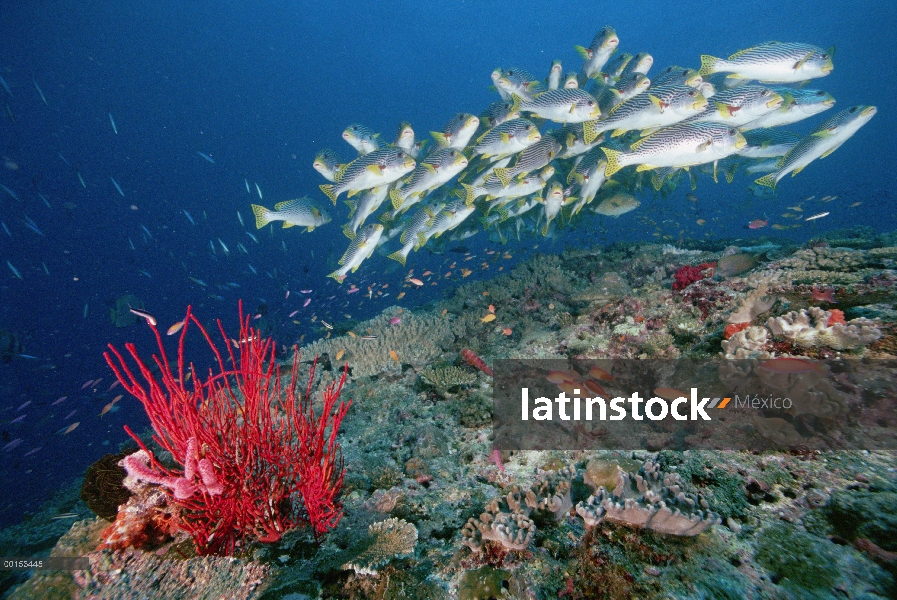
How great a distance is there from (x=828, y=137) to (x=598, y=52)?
3.96 meters

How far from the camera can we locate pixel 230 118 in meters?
82.9

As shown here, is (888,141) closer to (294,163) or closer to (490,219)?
(490,219)

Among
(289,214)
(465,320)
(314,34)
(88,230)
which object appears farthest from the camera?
(314,34)

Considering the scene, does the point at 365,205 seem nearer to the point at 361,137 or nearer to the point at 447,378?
the point at 361,137

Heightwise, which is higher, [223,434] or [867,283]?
[867,283]

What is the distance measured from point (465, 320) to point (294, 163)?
9695 centimetres

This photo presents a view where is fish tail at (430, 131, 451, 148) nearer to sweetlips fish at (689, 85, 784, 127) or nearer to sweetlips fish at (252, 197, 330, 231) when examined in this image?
sweetlips fish at (252, 197, 330, 231)

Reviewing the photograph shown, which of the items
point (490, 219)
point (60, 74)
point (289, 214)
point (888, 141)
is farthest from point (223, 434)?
point (888, 141)

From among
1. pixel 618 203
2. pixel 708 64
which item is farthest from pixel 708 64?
pixel 618 203

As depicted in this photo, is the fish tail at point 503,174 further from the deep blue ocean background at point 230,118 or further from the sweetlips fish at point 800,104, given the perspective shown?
the deep blue ocean background at point 230,118

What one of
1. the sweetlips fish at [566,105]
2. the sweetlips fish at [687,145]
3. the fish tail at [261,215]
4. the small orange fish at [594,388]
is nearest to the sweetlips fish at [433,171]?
the sweetlips fish at [566,105]

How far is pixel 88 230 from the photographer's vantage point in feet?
201

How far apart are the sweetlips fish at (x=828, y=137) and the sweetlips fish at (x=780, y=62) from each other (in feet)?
2.50

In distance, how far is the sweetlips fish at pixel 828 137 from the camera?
4961mm
